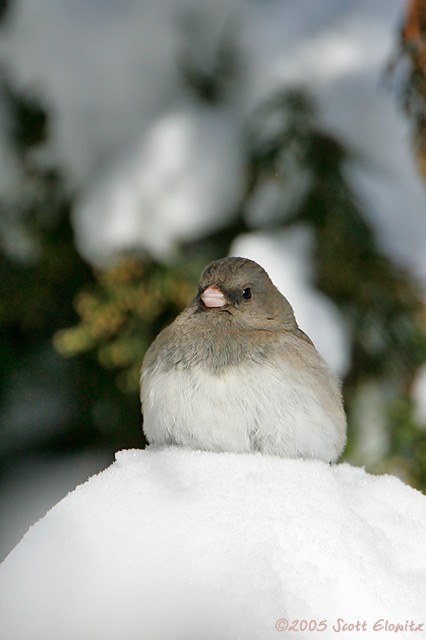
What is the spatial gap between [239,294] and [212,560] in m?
0.66

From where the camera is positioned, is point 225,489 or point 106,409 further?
point 106,409

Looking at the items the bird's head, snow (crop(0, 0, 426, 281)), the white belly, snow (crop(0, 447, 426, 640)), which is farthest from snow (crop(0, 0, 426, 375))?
snow (crop(0, 447, 426, 640))

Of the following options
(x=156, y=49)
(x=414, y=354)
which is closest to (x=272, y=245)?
(x=414, y=354)

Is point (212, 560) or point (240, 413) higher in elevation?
point (240, 413)

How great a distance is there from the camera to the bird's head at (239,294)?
1361 millimetres

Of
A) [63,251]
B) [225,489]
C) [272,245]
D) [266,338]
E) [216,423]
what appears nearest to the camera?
[225,489]

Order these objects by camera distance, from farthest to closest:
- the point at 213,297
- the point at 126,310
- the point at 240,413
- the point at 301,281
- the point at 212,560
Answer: the point at 126,310 → the point at 301,281 → the point at 213,297 → the point at 240,413 → the point at 212,560

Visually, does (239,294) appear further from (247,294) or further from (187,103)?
(187,103)

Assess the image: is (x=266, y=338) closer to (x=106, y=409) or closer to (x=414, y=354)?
(x=414, y=354)

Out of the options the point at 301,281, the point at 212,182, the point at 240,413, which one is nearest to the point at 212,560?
the point at 240,413

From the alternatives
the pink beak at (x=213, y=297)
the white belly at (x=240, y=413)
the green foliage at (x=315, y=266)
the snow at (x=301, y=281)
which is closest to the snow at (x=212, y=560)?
the white belly at (x=240, y=413)

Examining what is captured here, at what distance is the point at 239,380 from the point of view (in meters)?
1.22

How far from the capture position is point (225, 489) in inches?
35.5

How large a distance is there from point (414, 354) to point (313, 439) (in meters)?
1.03
